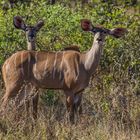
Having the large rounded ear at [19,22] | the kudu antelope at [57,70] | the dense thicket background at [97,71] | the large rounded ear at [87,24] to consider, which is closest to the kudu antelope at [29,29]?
the large rounded ear at [19,22]

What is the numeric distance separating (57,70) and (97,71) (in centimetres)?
96

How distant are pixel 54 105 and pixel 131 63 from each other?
1.16m

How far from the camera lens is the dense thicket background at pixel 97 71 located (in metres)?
6.12

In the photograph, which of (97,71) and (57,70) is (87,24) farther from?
(97,71)

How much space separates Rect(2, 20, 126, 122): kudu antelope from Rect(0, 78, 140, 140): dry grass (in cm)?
29

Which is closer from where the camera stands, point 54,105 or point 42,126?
point 42,126

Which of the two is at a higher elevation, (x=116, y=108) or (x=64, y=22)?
(x=64, y=22)

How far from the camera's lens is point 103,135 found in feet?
19.5

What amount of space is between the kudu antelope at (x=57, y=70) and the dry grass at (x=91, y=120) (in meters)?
0.29

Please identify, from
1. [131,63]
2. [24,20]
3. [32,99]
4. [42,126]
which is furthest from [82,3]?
[42,126]

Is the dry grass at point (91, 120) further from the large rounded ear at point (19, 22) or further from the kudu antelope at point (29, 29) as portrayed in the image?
the large rounded ear at point (19, 22)

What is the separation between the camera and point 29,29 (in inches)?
303

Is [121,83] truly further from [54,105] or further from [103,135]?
[103,135]

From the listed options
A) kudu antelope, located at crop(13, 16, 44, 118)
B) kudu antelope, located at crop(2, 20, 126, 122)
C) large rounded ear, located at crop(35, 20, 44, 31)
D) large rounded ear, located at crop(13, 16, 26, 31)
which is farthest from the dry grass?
large rounded ear, located at crop(13, 16, 26, 31)
